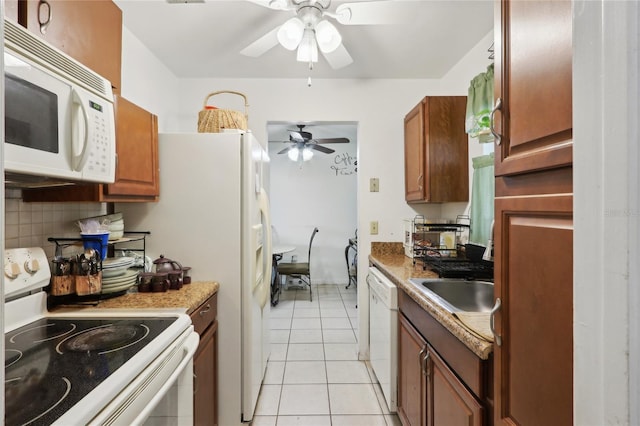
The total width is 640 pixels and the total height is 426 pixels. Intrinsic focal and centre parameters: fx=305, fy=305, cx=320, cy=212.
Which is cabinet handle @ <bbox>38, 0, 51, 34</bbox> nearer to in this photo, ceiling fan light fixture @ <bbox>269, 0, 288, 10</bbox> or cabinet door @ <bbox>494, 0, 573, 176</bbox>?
ceiling fan light fixture @ <bbox>269, 0, 288, 10</bbox>

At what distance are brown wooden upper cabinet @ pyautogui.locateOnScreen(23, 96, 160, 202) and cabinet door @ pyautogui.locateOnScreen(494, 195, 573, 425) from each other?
154 centimetres

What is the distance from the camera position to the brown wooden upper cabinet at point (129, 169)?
1.30 m

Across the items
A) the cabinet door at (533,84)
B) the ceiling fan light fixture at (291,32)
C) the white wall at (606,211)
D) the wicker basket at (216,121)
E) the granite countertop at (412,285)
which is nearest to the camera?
the white wall at (606,211)

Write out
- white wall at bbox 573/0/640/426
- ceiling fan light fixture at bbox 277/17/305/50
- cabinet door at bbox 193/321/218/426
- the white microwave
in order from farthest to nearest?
ceiling fan light fixture at bbox 277/17/305/50, cabinet door at bbox 193/321/218/426, the white microwave, white wall at bbox 573/0/640/426

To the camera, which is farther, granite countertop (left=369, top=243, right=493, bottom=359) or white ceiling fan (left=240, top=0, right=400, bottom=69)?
white ceiling fan (left=240, top=0, right=400, bottom=69)

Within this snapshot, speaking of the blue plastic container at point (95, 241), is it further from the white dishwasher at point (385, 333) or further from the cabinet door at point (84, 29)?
the white dishwasher at point (385, 333)

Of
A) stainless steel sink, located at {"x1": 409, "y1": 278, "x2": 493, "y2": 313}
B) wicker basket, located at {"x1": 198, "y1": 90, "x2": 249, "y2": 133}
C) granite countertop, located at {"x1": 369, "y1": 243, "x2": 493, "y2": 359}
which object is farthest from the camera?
wicker basket, located at {"x1": 198, "y1": 90, "x2": 249, "y2": 133}

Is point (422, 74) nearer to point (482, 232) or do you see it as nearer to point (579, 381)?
point (482, 232)

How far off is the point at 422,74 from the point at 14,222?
282 cm

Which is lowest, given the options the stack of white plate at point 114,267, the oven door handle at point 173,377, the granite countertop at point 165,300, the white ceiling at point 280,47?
the oven door handle at point 173,377

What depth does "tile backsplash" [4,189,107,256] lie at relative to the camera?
125 centimetres

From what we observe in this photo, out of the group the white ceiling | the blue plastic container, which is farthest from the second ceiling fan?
the blue plastic container

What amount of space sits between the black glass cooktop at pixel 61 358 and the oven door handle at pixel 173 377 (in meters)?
0.11

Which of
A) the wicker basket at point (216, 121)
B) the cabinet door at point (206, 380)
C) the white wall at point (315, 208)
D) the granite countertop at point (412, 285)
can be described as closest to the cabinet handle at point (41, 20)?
the wicker basket at point (216, 121)
